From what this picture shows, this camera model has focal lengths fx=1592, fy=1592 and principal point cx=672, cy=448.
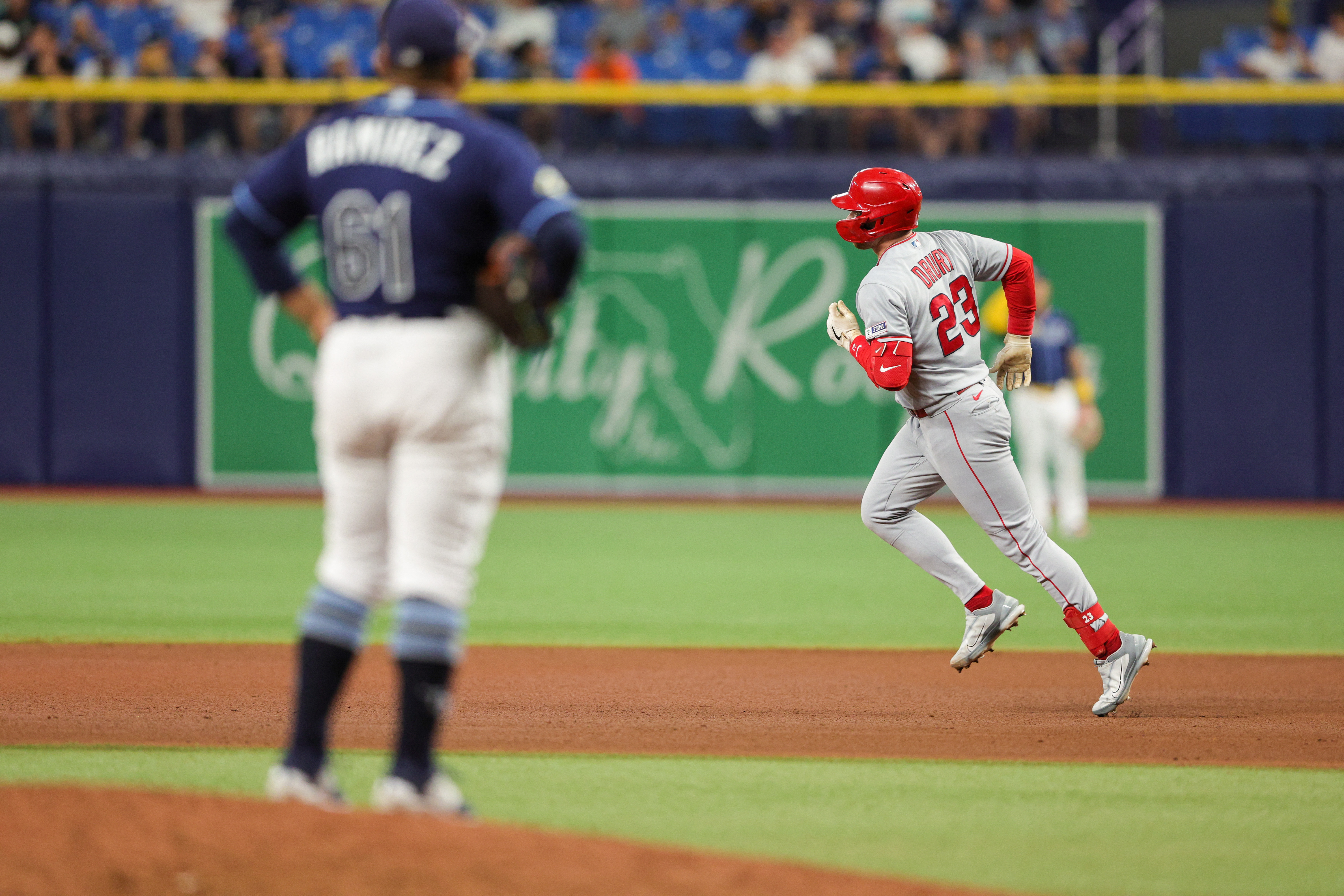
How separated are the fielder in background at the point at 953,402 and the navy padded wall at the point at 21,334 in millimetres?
12149

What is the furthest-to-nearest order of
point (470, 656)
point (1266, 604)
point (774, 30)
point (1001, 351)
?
1. point (774, 30)
2. point (1266, 604)
3. point (470, 656)
4. point (1001, 351)

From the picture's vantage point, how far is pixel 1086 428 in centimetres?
1282

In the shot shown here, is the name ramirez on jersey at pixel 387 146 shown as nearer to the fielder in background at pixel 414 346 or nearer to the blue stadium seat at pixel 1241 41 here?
the fielder in background at pixel 414 346

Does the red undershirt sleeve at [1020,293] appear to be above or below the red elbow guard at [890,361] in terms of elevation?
above

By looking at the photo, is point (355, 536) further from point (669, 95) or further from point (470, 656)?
point (669, 95)

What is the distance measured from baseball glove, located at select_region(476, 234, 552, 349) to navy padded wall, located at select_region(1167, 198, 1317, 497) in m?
13.4

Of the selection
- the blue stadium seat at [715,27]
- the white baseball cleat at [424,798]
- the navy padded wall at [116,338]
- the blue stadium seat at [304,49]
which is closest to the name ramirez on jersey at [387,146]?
the white baseball cleat at [424,798]

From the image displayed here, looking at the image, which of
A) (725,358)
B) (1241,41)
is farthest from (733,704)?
(1241,41)

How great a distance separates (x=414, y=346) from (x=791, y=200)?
41.9 feet

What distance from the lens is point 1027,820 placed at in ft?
14.2

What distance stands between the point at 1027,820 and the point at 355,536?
195 centimetres

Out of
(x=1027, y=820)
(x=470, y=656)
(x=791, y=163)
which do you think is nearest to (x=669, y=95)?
(x=791, y=163)

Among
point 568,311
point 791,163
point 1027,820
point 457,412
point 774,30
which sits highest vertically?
point 774,30

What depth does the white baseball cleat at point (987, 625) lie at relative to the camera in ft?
20.7
